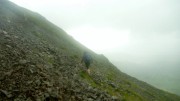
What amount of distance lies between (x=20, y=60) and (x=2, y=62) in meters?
2.11

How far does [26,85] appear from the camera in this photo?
17.2m

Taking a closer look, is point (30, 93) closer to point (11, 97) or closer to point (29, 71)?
point (11, 97)

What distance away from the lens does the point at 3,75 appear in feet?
56.9

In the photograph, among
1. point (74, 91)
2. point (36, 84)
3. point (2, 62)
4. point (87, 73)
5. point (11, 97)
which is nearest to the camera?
point (11, 97)

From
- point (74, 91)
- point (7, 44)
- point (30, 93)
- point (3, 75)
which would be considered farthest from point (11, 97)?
point (7, 44)

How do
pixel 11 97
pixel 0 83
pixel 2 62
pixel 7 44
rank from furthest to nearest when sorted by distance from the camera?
pixel 7 44
pixel 2 62
pixel 0 83
pixel 11 97

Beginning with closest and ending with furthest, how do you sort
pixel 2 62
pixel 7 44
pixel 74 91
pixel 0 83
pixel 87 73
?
pixel 0 83 → pixel 2 62 → pixel 74 91 → pixel 7 44 → pixel 87 73

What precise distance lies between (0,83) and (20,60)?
4.98 metres

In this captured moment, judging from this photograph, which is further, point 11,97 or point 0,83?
point 0,83

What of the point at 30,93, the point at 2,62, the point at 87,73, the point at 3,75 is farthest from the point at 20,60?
the point at 87,73

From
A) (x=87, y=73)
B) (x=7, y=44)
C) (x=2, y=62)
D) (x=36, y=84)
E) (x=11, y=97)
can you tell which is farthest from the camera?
(x=87, y=73)

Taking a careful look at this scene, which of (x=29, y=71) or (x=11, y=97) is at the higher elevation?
(x=29, y=71)

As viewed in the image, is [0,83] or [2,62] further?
[2,62]

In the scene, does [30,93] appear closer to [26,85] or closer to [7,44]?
[26,85]
